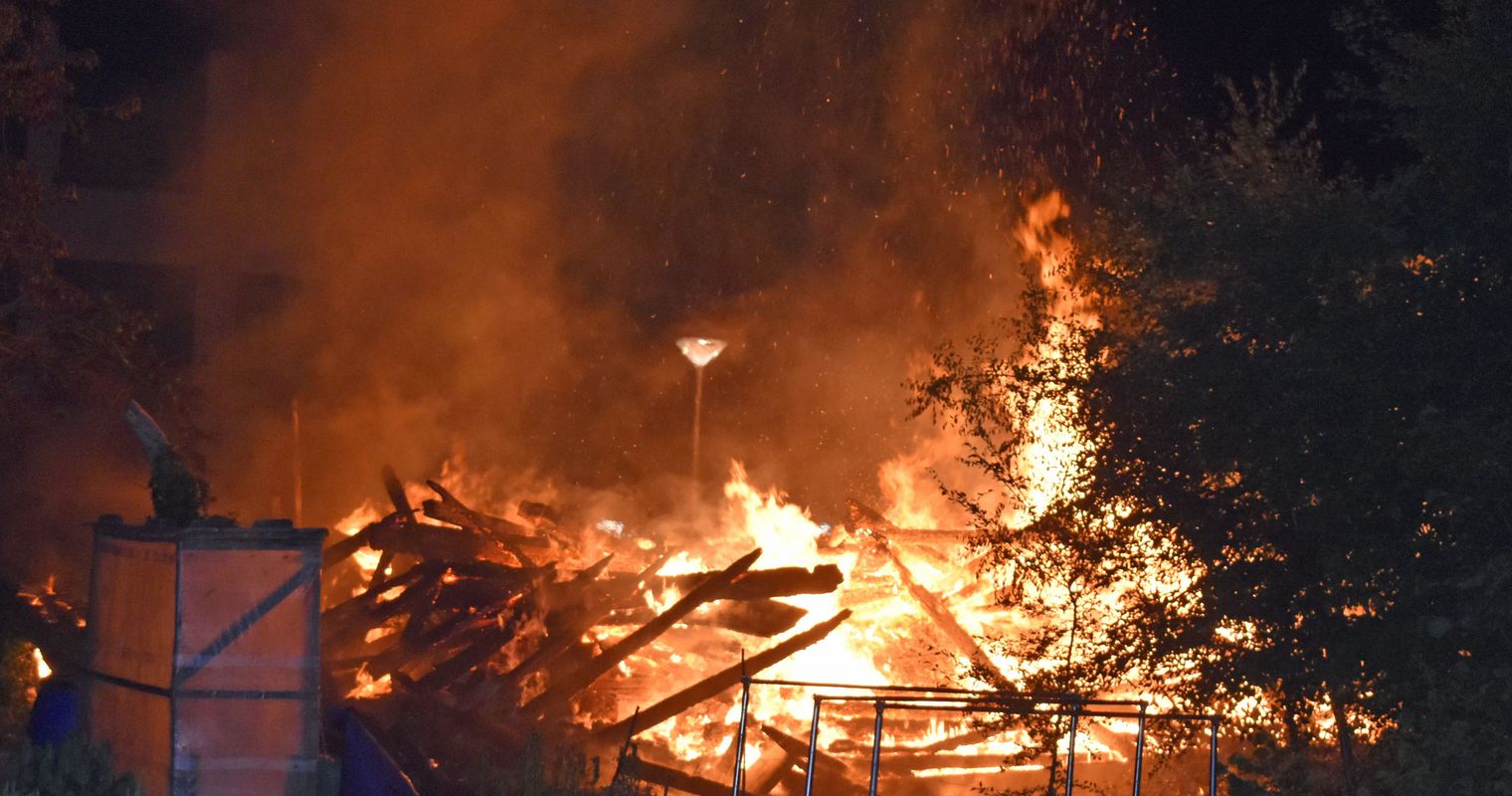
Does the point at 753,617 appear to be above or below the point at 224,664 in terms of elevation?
above

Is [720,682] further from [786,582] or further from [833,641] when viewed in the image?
[833,641]

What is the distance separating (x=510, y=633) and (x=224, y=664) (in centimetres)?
496

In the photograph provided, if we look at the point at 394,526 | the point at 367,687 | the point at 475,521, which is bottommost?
the point at 367,687

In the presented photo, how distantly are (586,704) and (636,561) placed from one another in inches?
92.4

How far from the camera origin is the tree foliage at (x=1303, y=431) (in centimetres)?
700

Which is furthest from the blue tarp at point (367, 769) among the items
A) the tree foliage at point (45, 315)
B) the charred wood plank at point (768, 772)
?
the tree foliage at point (45, 315)

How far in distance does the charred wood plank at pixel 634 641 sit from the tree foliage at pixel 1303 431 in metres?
3.45

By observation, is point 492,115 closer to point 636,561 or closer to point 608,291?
point 608,291

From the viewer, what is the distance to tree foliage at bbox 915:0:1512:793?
7004 millimetres

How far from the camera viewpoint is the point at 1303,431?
7.34 meters

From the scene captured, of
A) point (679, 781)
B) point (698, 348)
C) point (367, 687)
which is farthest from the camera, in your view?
point (698, 348)

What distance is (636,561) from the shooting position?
14320 mm

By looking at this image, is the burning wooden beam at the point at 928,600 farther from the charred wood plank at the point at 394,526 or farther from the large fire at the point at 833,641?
the charred wood plank at the point at 394,526

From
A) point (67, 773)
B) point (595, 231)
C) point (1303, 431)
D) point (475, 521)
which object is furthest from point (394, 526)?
point (595, 231)
